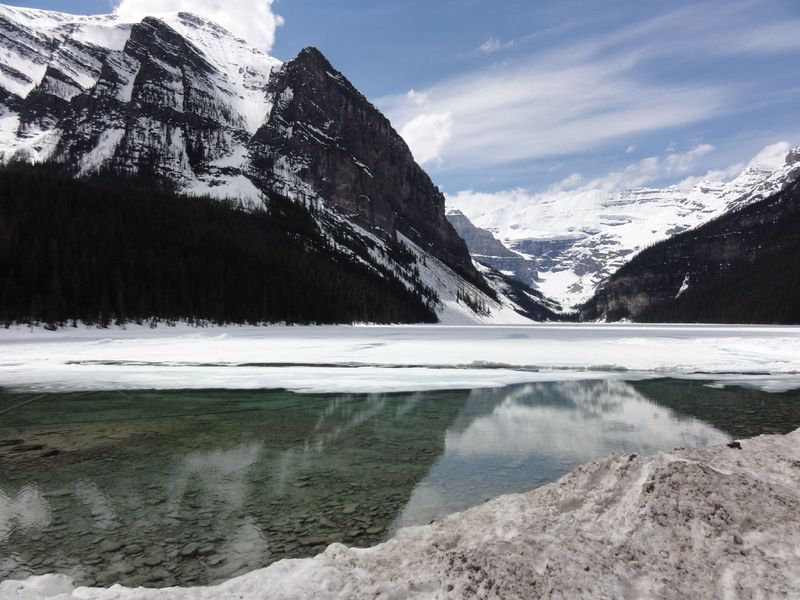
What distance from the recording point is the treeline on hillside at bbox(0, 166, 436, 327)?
65.9 meters

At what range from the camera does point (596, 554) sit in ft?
13.7

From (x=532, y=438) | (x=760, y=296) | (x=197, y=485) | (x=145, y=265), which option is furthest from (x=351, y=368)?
(x=760, y=296)

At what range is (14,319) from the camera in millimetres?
59031

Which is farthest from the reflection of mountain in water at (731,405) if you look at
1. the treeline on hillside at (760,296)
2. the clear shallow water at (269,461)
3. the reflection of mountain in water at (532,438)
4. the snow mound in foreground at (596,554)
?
the treeline on hillside at (760,296)

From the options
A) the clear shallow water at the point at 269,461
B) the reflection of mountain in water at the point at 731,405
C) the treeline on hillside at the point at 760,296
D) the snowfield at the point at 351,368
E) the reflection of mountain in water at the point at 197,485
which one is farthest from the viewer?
the treeline on hillside at the point at 760,296

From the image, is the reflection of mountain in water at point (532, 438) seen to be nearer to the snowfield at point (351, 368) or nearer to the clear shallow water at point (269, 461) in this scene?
the clear shallow water at point (269, 461)

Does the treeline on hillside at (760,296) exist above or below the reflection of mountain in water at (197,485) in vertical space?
above

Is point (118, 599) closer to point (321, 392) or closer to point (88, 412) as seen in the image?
point (88, 412)

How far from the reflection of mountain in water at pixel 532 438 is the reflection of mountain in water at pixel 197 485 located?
52cm

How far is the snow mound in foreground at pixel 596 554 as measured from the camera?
3.79 metres

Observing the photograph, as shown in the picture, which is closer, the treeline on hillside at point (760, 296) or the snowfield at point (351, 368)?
the snowfield at point (351, 368)

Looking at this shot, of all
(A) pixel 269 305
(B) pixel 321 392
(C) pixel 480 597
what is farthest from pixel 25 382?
(A) pixel 269 305

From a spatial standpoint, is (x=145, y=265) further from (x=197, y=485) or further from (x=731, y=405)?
(x=731, y=405)

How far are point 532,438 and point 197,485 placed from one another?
7.08m
